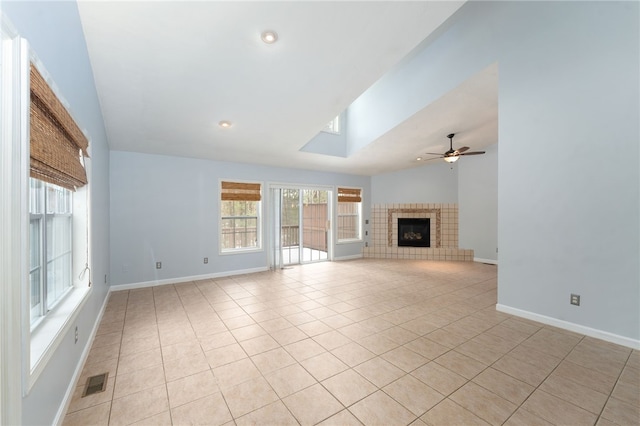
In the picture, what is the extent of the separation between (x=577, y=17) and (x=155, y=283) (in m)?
6.63

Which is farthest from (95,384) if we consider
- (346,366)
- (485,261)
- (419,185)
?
(485,261)

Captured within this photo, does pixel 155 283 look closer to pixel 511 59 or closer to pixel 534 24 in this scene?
pixel 511 59

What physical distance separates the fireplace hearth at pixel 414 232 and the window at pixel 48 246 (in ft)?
22.2

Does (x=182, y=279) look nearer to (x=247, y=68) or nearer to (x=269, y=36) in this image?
(x=247, y=68)

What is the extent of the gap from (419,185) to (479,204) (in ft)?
4.88

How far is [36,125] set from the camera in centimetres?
123

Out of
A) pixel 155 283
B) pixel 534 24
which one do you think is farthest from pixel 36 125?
pixel 534 24

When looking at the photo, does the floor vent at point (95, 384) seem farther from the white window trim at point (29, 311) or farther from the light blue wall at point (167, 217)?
the light blue wall at point (167, 217)

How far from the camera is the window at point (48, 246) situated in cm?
157

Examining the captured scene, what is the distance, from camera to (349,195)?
719 centimetres

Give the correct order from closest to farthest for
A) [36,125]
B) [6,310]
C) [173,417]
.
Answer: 1. [6,310]
2. [36,125]
3. [173,417]

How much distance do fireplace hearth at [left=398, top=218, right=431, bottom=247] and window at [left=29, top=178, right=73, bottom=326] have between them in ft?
22.2

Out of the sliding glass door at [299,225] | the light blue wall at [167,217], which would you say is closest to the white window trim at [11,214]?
the light blue wall at [167,217]

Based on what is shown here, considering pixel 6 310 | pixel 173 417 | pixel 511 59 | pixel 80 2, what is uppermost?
pixel 511 59
